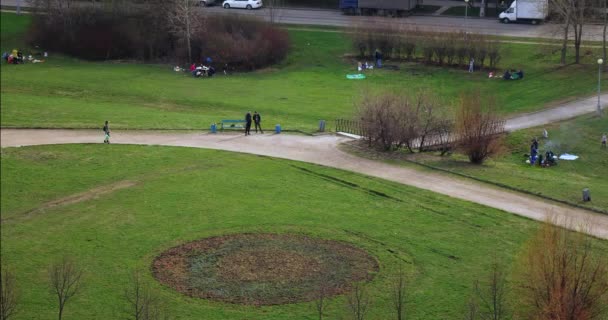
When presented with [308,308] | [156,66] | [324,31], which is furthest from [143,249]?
[324,31]

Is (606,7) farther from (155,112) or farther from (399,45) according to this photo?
(155,112)

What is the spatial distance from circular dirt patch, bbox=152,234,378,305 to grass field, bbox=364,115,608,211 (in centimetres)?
1134

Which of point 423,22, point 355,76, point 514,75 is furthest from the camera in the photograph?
point 423,22

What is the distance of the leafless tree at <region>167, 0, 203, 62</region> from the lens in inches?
3049

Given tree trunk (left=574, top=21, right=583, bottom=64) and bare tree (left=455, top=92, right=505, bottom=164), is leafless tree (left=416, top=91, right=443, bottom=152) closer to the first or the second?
bare tree (left=455, top=92, right=505, bottom=164)

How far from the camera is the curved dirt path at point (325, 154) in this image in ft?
135

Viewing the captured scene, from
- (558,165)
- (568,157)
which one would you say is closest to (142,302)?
(558,165)

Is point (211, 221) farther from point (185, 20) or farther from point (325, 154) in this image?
point (185, 20)

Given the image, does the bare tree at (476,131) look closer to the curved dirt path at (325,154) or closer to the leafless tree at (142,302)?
the curved dirt path at (325,154)

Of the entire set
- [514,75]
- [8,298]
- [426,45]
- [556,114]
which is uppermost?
[426,45]

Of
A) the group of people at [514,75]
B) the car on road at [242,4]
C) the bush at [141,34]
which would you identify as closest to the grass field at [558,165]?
the group of people at [514,75]

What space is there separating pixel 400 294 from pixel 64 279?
10766mm

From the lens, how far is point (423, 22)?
86.5 metres

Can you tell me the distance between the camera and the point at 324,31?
85.6 meters
